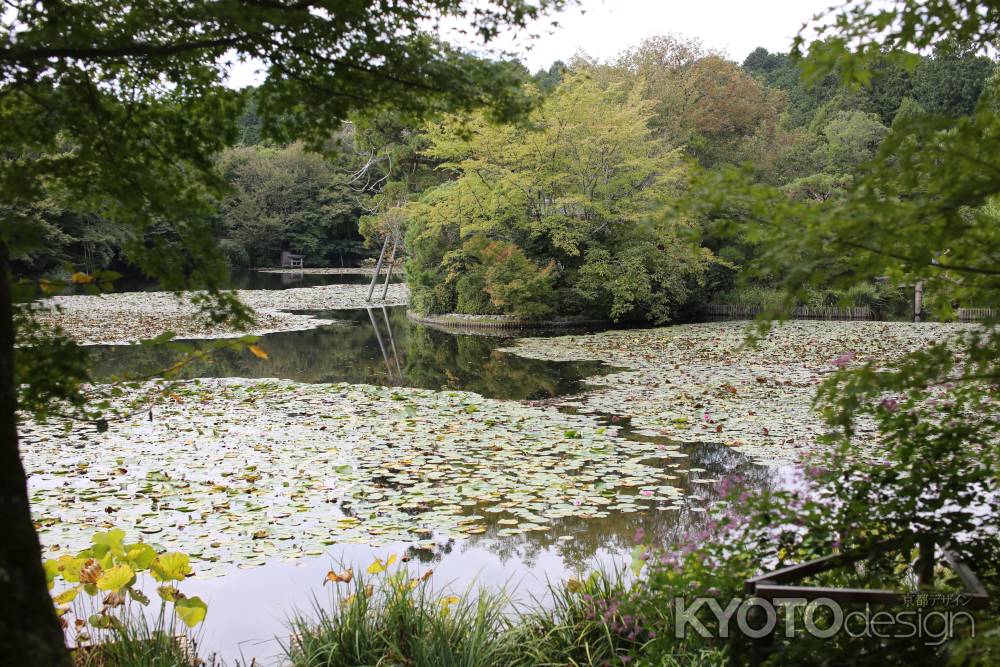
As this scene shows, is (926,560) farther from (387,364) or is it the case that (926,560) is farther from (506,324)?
(506,324)

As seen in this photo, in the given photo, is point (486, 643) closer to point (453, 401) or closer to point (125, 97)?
point (125, 97)

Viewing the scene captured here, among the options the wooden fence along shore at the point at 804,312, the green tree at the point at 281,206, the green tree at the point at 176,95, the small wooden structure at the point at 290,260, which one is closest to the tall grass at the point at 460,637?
the green tree at the point at 176,95

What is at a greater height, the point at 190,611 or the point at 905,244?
the point at 905,244

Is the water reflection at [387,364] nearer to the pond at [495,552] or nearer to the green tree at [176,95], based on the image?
the pond at [495,552]

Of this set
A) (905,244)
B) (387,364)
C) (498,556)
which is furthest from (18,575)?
(387,364)

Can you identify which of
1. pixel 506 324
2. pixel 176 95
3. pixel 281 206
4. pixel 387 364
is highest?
pixel 281 206

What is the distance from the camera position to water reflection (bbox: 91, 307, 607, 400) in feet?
38.0

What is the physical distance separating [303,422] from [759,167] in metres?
19.8

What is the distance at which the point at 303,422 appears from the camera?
8375 mm

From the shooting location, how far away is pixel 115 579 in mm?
3078

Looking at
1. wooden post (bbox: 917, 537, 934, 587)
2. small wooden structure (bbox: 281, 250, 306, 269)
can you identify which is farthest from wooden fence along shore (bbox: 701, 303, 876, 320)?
small wooden structure (bbox: 281, 250, 306, 269)

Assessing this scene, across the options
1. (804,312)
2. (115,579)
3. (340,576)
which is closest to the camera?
(115,579)

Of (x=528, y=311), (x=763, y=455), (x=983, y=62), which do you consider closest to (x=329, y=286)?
(x=528, y=311)

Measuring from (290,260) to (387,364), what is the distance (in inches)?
1489
